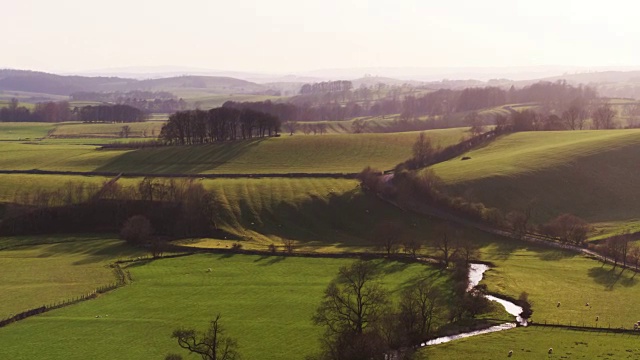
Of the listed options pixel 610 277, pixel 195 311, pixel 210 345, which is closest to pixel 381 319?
pixel 210 345

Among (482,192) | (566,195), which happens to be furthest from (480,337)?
(566,195)

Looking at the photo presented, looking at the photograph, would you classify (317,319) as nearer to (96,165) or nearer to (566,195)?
(566,195)

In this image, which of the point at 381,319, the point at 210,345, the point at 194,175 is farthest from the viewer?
the point at 194,175

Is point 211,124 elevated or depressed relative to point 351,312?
elevated

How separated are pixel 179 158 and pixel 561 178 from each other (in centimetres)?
9433

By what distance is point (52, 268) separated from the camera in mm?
85188

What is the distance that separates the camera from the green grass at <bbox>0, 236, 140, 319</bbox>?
72.8 m

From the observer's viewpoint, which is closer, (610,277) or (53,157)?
(610,277)

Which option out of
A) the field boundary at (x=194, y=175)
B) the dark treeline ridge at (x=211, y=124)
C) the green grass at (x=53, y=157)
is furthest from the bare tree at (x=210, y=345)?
the dark treeline ridge at (x=211, y=124)

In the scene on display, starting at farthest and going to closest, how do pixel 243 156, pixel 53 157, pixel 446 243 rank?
pixel 53 157 < pixel 243 156 < pixel 446 243

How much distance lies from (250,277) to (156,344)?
24.0m

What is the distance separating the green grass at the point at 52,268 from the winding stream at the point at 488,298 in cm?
4593

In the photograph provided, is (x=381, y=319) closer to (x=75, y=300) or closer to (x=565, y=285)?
(x=565, y=285)

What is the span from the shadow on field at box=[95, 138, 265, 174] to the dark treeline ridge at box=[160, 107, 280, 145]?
9.02m
